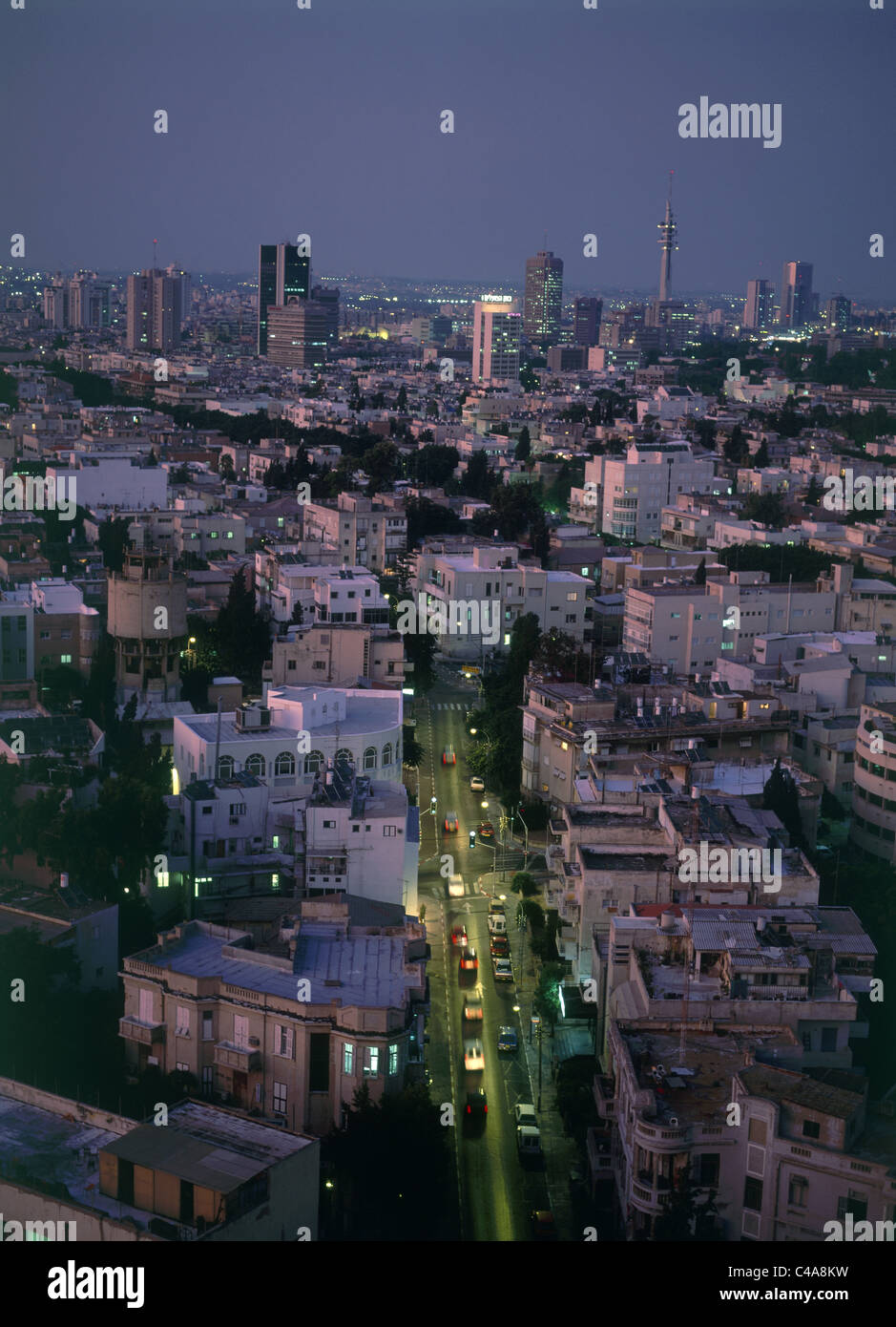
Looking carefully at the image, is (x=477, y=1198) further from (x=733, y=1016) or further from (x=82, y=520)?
(x=82, y=520)

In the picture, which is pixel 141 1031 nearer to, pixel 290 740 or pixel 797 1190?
pixel 797 1190

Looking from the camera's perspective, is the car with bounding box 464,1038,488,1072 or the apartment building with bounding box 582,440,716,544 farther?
the apartment building with bounding box 582,440,716,544

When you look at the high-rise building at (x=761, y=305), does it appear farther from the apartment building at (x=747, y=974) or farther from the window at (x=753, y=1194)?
the window at (x=753, y=1194)

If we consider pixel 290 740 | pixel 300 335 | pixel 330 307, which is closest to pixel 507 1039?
pixel 290 740

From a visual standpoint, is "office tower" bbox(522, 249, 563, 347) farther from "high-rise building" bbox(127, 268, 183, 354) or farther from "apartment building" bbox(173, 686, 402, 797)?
"apartment building" bbox(173, 686, 402, 797)
